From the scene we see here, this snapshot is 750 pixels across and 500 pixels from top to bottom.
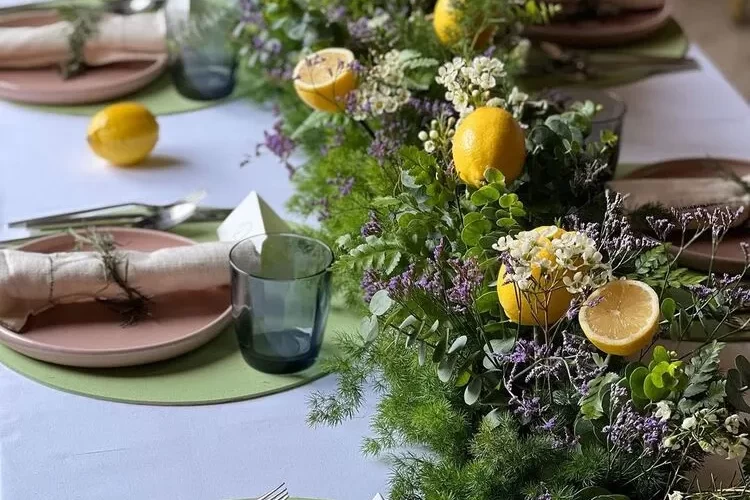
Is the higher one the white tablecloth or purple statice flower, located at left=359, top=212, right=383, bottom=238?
purple statice flower, located at left=359, top=212, right=383, bottom=238

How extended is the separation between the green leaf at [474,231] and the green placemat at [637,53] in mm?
814

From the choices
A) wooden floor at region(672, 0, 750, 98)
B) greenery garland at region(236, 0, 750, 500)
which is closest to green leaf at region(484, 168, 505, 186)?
greenery garland at region(236, 0, 750, 500)

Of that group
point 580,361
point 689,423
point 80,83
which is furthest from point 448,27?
point 689,423

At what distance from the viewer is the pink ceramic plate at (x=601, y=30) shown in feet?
5.83

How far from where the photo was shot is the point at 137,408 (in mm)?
951

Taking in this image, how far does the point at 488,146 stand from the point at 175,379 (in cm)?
37

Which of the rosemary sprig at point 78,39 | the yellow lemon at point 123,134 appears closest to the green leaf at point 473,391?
the yellow lemon at point 123,134

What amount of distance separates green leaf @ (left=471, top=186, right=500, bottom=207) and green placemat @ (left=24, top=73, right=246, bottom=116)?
0.80 m

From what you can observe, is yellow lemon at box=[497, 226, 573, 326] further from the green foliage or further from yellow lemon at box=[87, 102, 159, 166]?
yellow lemon at box=[87, 102, 159, 166]

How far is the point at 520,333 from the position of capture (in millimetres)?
863

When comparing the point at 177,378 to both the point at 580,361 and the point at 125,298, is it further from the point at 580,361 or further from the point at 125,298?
the point at 580,361

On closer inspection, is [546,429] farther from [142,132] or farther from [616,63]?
[616,63]

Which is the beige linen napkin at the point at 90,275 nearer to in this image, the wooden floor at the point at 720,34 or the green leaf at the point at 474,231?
the green leaf at the point at 474,231

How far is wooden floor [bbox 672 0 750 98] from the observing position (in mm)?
3895
